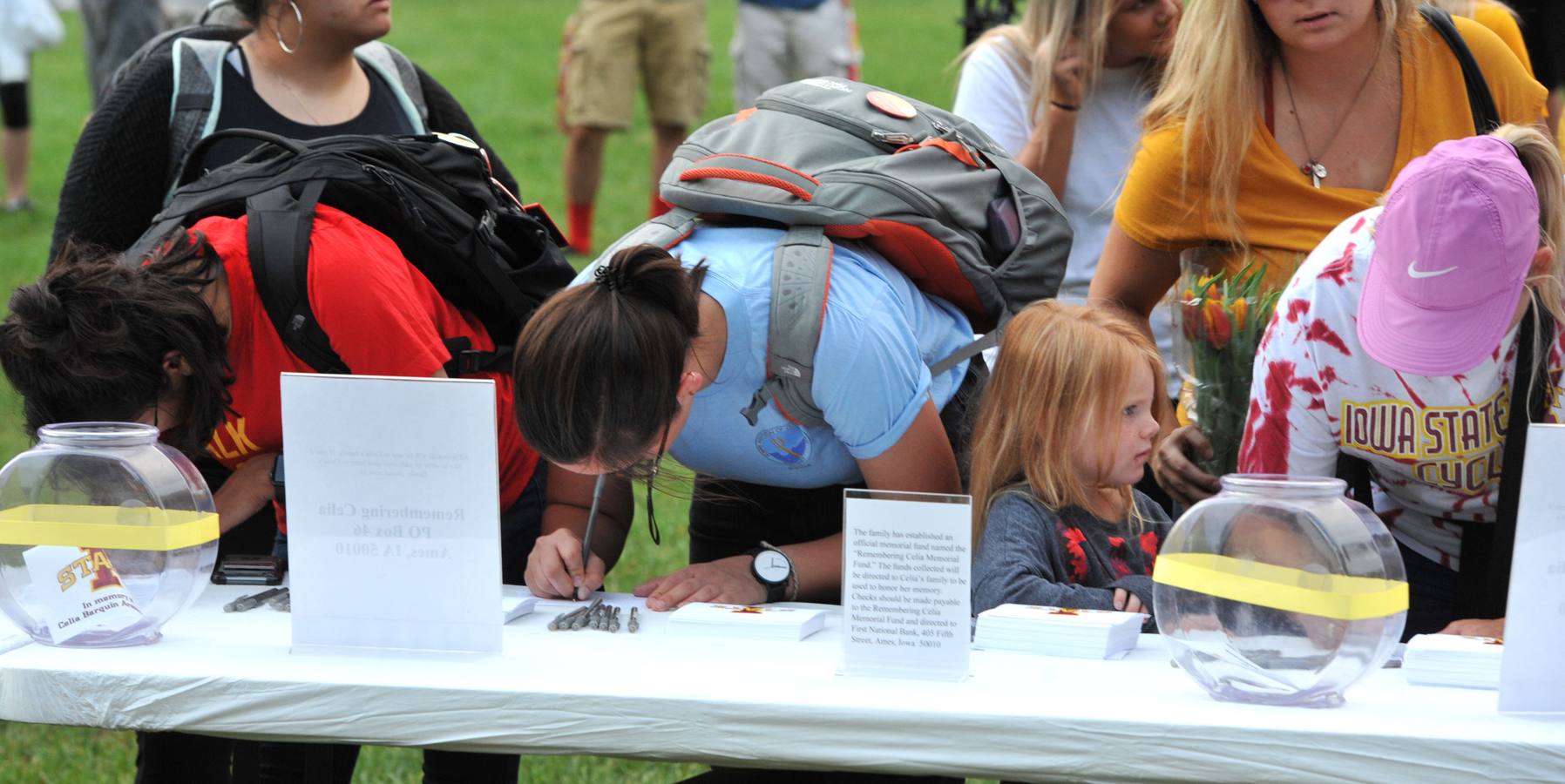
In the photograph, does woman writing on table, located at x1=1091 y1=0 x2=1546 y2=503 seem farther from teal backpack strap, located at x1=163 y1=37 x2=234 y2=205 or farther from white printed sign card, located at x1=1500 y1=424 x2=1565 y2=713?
teal backpack strap, located at x1=163 y1=37 x2=234 y2=205

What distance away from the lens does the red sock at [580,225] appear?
6695 mm

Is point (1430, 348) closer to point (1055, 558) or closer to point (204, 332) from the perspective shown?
point (1055, 558)

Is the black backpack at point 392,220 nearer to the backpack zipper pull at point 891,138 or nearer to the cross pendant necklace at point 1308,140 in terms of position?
the backpack zipper pull at point 891,138

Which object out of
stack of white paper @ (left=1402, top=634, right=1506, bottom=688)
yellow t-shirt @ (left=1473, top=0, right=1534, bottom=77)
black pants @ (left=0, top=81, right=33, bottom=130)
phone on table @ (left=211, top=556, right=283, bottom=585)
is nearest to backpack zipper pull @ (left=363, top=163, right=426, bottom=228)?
phone on table @ (left=211, top=556, right=283, bottom=585)

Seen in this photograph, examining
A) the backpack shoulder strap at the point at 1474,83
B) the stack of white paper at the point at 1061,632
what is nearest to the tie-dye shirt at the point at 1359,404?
the stack of white paper at the point at 1061,632

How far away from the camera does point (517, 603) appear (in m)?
1.88

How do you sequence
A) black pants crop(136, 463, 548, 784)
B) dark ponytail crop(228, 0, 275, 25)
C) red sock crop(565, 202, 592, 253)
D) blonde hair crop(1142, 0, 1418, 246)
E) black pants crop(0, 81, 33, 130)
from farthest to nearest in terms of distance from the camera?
black pants crop(0, 81, 33, 130), red sock crop(565, 202, 592, 253), dark ponytail crop(228, 0, 275, 25), blonde hair crop(1142, 0, 1418, 246), black pants crop(136, 463, 548, 784)

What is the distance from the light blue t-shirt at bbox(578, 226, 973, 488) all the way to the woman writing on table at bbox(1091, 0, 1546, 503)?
48 centimetres

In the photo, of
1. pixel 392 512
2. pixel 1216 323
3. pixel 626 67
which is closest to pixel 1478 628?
pixel 1216 323

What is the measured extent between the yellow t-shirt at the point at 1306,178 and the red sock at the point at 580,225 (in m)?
4.56

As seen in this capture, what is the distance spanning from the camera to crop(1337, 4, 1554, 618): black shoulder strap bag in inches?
68.4

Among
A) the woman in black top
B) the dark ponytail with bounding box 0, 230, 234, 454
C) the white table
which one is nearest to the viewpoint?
the white table

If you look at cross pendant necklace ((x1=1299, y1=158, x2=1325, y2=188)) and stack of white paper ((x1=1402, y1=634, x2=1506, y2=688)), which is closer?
stack of white paper ((x1=1402, y1=634, x2=1506, y2=688))

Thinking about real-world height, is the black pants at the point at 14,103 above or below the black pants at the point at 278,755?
above
